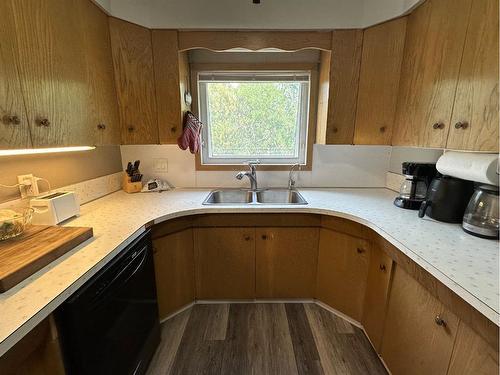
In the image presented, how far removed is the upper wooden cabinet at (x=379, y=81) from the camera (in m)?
1.62

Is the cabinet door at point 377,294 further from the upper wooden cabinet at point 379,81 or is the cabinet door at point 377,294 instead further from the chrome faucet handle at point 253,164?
the chrome faucet handle at point 253,164

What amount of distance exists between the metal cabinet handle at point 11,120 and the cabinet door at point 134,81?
79 centimetres

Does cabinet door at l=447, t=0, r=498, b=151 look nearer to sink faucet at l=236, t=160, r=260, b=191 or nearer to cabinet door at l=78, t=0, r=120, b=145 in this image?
sink faucet at l=236, t=160, r=260, b=191

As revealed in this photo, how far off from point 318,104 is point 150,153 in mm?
1533

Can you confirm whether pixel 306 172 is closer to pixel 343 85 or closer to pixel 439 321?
pixel 343 85

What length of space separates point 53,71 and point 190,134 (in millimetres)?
872

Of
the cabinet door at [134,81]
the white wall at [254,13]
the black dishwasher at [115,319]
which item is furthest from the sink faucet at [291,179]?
the black dishwasher at [115,319]

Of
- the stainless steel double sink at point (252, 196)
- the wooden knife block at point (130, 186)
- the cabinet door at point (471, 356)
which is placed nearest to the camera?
the cabinet door at point (471, 356)

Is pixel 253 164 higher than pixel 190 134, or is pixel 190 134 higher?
pixel 190 134

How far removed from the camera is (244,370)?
1.45 metres

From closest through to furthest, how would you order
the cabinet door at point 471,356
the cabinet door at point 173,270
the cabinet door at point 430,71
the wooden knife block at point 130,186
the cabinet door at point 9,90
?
the cabinet door at point 471,356 → the cabinet door at point 9,90 → the cabinet door at point 430,71 → the cabinet door at point 173,270 → the wooden knife block at point 130,186

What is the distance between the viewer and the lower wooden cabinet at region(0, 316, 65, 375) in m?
0.67

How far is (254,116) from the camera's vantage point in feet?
7.21

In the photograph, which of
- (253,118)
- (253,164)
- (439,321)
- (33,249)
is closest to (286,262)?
(253,164)
